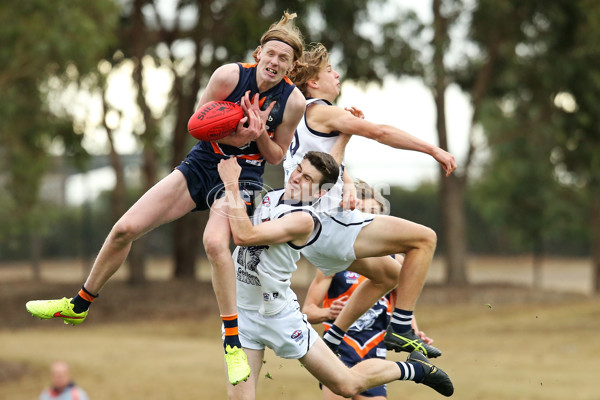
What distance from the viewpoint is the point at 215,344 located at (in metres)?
17.2

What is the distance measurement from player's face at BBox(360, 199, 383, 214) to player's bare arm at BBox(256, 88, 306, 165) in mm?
1274

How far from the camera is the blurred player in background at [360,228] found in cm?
570

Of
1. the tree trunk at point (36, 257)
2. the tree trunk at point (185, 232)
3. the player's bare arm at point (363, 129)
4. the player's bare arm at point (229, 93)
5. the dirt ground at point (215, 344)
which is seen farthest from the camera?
the tree trunk at point (36, 257)

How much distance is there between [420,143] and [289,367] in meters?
10.7

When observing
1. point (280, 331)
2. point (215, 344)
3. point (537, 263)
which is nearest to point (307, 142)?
point (280, 331)

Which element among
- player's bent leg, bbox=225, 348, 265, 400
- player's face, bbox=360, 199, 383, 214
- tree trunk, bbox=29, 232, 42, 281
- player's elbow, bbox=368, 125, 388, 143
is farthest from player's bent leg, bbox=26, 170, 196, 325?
tree trunk, bbox=29, 232, 42, 281

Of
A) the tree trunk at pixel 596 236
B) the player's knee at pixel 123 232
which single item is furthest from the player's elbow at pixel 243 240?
the tree trunk at pixel 596 236

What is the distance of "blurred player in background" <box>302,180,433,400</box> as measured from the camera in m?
6.67

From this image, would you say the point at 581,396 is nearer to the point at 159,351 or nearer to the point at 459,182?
the point at 159,351

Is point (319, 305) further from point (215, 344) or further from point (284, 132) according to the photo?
point (215, 344)

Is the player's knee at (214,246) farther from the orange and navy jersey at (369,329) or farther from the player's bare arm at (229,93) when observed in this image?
the orange and navy jersey at (369,329)

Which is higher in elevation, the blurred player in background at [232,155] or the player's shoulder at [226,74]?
the player's shoulder at [226,74]

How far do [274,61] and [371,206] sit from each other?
1.86m

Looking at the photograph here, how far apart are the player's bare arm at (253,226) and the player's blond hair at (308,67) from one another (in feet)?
3.14
